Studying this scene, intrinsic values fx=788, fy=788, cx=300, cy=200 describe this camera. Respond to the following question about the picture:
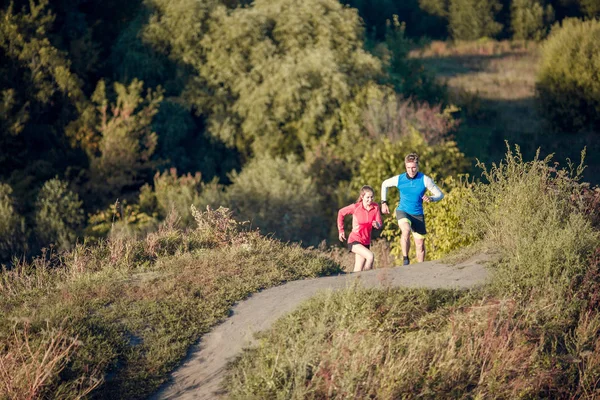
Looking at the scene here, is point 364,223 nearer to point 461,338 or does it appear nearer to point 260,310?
point 260,310

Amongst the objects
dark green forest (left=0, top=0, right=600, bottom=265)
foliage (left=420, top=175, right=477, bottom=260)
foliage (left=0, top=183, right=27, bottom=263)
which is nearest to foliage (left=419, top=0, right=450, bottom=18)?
dark green forest (left=0, top=0, right=600, bottom=265)

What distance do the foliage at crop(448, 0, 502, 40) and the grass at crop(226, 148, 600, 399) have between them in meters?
47.7

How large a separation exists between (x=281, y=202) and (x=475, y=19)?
36.4 m

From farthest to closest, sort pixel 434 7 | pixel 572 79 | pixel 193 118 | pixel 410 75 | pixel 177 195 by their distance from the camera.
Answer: pixel 434 7
pixel 572 79
pixel 410 75
pixel 193 118
pixel 177 195

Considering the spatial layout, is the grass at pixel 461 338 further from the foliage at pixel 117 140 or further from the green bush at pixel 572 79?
the green bush at pixel 572 79

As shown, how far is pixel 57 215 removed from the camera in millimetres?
22188

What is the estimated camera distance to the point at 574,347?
8312mm

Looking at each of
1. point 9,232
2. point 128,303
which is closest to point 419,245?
point 128,303

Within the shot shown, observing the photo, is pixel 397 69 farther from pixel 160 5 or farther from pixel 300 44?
pixel 160 5

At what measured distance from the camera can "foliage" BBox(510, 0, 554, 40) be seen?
173 feet

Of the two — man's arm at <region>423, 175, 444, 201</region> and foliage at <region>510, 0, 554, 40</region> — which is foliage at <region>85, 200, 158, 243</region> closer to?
man's arm at <region>423, 175, 444, 201</region>

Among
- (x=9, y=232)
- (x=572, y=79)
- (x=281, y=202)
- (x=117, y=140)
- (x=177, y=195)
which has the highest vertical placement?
(x=117, y=140)

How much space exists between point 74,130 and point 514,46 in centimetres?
3693

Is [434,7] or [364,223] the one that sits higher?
[434,7]
